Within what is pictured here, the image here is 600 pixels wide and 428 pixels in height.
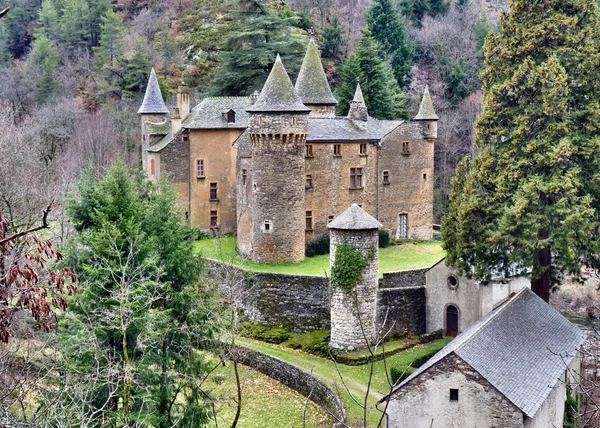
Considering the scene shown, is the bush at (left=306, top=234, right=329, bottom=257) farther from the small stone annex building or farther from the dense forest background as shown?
the dense forest background

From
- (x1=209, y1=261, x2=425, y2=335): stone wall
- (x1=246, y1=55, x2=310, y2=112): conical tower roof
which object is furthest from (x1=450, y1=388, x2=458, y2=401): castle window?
(x1=246, y1=55, x2=310, y2=112): conical tower roof

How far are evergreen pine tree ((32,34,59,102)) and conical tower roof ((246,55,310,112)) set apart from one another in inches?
1511

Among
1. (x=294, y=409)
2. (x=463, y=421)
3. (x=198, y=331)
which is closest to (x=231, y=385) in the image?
(x=294, y=409)

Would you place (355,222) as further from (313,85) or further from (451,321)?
(313,85)

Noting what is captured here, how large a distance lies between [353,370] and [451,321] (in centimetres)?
504

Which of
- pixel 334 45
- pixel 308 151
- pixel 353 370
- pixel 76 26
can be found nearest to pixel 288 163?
pixel 308 151

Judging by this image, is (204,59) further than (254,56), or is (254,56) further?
(204,59)

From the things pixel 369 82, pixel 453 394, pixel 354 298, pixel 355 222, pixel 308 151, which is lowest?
pixel 453 394

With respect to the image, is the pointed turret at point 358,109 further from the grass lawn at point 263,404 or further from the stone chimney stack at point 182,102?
the grass lawn at point 263,404

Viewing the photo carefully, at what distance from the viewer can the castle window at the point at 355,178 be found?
40719mm

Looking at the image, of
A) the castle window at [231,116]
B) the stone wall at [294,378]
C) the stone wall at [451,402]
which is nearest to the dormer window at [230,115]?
the castle window at [231,116]

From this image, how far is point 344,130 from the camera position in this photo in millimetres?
40406

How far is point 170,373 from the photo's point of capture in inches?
822

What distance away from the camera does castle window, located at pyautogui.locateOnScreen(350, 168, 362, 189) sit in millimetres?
40719
